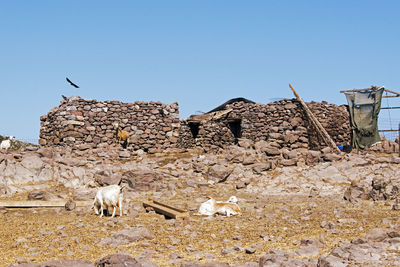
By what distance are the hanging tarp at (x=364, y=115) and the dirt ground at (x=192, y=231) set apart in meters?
9.43

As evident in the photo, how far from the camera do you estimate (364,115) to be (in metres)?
19.2

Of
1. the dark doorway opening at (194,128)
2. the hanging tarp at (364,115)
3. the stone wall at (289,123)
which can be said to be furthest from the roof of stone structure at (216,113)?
the hanging tarp at (364,115)

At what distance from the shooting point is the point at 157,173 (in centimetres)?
1400

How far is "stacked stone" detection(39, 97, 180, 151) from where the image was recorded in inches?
701

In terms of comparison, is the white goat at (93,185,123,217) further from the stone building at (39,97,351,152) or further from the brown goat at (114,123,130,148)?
the brown goat at (114,123,130,148)

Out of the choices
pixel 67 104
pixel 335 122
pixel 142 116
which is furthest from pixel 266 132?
pixel 67 104

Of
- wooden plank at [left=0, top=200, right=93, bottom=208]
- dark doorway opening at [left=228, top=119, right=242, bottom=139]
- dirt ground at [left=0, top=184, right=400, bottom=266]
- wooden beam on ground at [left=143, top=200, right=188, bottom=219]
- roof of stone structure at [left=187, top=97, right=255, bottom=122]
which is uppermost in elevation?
roof of stone structure at [left=187, top=97, right=255, bottom=122]

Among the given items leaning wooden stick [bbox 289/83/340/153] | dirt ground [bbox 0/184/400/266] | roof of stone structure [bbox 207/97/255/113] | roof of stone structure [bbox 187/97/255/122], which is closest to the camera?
dirt ground [bbox 0/184/400/266]

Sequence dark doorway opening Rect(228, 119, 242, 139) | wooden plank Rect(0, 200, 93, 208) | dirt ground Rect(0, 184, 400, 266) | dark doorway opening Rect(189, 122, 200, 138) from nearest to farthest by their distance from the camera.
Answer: dirt ground Rect(0, 184, 400, 266)
wooden plank Rect(0, 200, 93, 208)
dark doorway opening Rect(228, 119, 242, 139)
dark doorway opening Rect(189, 122, 200, 138)

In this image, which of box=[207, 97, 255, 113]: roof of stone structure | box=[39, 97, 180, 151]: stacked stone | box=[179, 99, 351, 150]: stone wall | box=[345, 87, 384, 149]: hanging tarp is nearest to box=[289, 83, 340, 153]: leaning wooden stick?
box=[179, 99, 351, 150]: stone wall

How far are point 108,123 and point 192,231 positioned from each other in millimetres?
11619

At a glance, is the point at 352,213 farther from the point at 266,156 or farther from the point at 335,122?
the point at 335,122

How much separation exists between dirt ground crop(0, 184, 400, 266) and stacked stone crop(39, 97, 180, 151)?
7505 millimetres

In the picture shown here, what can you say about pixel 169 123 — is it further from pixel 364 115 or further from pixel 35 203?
pixel 35 203
